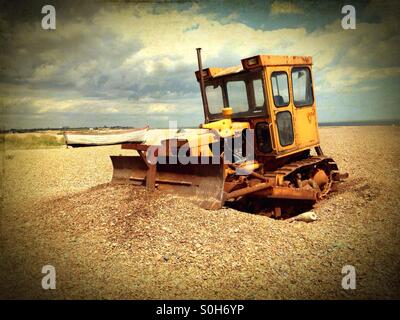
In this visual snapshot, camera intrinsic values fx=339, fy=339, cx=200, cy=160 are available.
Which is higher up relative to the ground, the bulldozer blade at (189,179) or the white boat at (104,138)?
the white boat at (104,138)

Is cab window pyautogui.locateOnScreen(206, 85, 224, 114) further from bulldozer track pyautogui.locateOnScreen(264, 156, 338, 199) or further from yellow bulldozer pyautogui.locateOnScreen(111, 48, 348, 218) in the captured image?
bulldozer track pyautogui.locateOnScreen(264, 156, 338, 199)

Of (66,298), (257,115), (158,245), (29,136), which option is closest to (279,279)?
(158,245)

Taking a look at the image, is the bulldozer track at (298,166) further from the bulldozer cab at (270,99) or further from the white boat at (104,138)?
the white boat at (104,138)

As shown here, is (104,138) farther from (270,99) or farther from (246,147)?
(270,99)

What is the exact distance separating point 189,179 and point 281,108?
→ 258cm

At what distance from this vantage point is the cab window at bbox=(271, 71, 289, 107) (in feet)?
23.7

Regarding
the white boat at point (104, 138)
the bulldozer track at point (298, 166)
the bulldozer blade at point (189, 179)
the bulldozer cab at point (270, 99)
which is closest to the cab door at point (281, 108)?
the bulldozer cab at point (270, 99)

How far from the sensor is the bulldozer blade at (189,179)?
6188mm

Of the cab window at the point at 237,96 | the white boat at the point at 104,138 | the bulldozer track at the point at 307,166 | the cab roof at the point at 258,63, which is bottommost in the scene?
the bulldozer track at the point at 307,166

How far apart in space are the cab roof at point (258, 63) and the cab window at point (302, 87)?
8.1 inches

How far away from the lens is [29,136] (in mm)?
27359

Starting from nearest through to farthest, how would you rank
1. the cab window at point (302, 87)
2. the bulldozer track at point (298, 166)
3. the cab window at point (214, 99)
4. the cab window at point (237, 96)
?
the bulldozer track at point (298, 166) → the cab window at point (237, 96) → the cab window at point (302, 87) → the cab window at point (214, 99)

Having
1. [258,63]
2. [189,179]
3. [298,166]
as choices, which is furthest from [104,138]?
A: [298,166]
